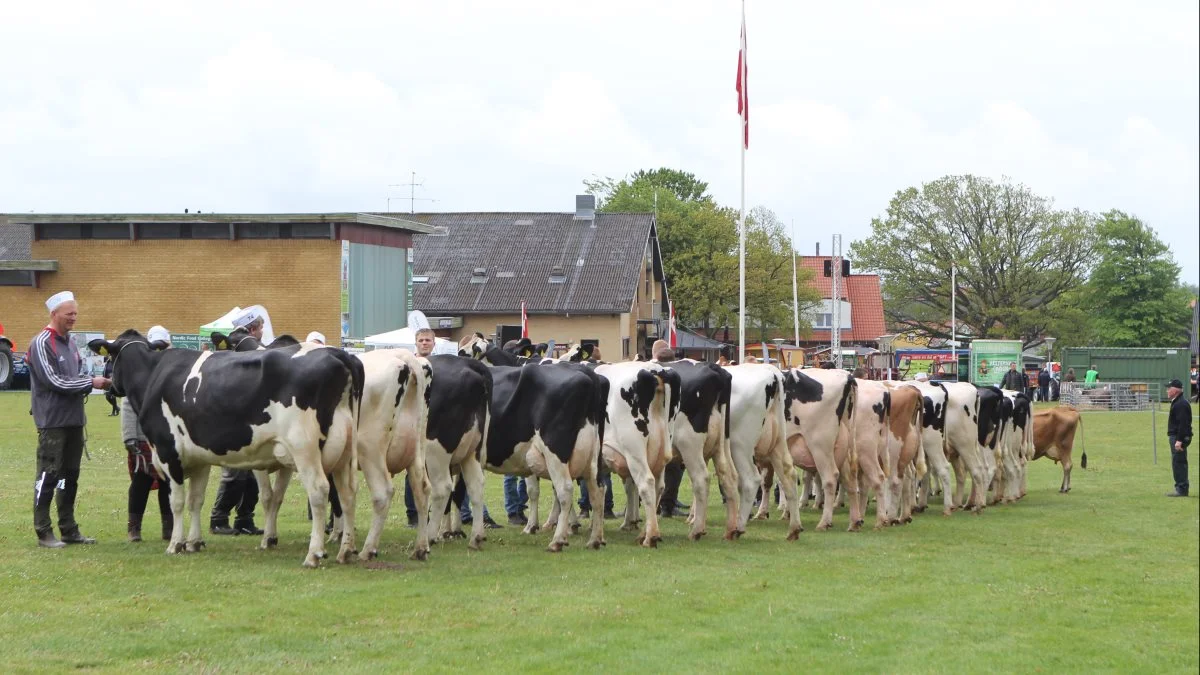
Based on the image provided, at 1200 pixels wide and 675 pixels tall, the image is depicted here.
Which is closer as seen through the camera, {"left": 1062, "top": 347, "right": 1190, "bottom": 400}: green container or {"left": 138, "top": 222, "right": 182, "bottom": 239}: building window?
{"left": 138, "top": 222, "right": 182, "bottom": 239}: building window

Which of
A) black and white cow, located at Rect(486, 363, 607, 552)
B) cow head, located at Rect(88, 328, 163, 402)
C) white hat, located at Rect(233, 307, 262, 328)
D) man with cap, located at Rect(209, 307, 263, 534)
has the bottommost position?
man with cap, located at Rect(209, 307, 263, 534)

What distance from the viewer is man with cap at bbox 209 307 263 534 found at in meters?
15.3

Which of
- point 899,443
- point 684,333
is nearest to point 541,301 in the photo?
point 684,333

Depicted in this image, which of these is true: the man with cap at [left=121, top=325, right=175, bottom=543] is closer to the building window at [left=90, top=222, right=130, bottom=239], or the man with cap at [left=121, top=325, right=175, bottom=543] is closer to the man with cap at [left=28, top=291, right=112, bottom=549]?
the man with cap at [left=28, top=291, right=112, bottom=549]

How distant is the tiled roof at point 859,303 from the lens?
103 m

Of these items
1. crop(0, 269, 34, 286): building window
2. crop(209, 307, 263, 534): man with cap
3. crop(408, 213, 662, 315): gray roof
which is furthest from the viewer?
crop(408, 213, 662, 315): gray roof

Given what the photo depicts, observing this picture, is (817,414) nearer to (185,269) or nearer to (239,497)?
(239,497)

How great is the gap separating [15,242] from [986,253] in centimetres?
5396

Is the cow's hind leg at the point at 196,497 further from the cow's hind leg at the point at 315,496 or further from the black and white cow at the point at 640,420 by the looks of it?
the black and white cow at the point at 640,420

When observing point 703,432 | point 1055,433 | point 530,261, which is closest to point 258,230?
point 530,261

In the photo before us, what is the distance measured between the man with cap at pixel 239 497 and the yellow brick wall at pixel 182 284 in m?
40.3

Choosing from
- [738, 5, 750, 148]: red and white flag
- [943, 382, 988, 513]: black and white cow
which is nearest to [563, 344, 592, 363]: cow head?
[943, 382, 988, 513]: black and white cow

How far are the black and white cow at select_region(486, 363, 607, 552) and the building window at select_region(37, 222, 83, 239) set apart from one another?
47.3 metres

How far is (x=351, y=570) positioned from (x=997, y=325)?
82.2m
